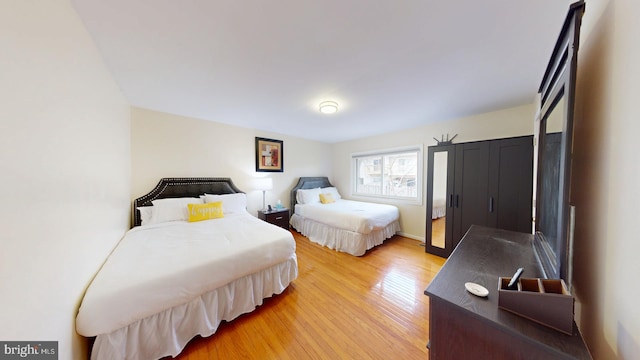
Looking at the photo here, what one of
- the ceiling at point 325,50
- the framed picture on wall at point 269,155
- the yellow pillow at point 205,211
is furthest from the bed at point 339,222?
the ceiling at point 325,50

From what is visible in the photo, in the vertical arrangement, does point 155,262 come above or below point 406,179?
below

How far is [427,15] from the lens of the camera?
119cm

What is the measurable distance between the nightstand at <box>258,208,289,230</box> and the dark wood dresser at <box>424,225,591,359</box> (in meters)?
3.04

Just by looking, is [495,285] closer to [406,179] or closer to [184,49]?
[184,49]

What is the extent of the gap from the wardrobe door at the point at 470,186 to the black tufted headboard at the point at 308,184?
2.93 meters

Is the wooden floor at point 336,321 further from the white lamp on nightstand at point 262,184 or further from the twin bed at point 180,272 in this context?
the white lamp on nightstand at point 262,184

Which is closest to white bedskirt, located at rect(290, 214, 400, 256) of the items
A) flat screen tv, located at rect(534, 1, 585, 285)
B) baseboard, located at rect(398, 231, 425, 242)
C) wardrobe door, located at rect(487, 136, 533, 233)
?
baseboard, located at rect(398, 231, 425, 242)

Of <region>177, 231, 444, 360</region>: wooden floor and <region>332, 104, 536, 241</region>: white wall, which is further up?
<region>332, 104, 536, 241</region>: white wall

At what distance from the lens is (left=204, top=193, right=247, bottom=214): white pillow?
308 centimetres

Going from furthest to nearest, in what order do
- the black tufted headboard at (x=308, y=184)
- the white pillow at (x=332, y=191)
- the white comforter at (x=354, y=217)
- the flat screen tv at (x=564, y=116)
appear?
the white pillow at (x=332, y=191) → the black tufted headboard at (x=308, y=184) → the white comforter at (x=354, y=217) → the flat screen tv at (x=564, y=116)

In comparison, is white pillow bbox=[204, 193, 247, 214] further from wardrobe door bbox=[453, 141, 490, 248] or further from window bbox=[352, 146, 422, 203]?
wardrobe door bbox=[453, 141, 490, 248]

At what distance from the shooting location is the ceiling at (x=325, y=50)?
115cm

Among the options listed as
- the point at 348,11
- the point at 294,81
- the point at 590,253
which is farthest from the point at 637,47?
the point at 294,81

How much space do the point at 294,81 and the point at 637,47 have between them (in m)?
1.95
